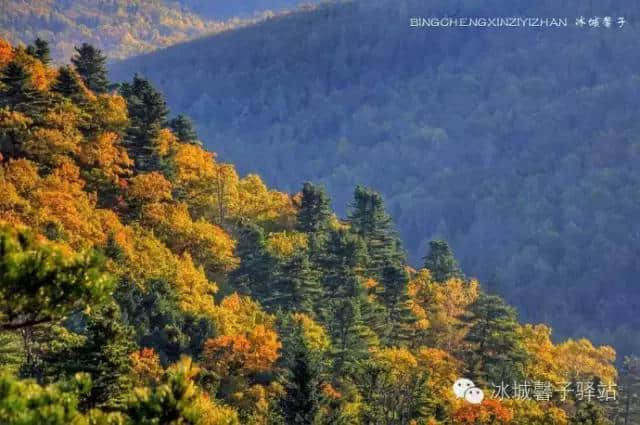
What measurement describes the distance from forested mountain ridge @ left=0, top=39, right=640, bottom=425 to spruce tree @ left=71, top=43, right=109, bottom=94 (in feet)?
0.57

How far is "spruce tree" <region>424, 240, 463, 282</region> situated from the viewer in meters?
93.7

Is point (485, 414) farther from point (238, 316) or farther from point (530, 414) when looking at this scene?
point (238, 316)

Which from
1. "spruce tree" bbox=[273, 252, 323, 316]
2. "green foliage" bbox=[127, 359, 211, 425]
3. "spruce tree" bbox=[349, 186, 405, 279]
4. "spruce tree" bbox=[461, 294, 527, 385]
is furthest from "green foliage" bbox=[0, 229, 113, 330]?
"spruce tree" bbox=[349, 186, 405, 279]

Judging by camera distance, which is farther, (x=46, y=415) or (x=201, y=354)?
(x=201, y=354)

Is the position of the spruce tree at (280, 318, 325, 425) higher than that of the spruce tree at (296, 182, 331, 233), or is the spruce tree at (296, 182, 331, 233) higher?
the spruce tree at (296, 182, 331, 233)

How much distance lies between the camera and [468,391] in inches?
2258

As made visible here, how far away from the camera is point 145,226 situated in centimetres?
7212

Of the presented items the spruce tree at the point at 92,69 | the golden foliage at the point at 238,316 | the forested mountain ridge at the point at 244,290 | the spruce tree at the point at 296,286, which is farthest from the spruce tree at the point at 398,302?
the spruce tree at the point at 92,69

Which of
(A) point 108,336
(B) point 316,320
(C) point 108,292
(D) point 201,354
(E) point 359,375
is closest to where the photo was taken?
(C) point 108,292

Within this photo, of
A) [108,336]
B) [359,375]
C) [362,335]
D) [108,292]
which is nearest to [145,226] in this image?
[362,335]

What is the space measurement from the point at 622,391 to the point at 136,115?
2123 inches

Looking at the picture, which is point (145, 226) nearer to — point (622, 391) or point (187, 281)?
point (187, 281)

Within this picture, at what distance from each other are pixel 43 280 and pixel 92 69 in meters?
75.1

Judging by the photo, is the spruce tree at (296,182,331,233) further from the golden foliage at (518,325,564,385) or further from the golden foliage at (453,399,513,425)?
the golden foliage at (453,399,513,425)
